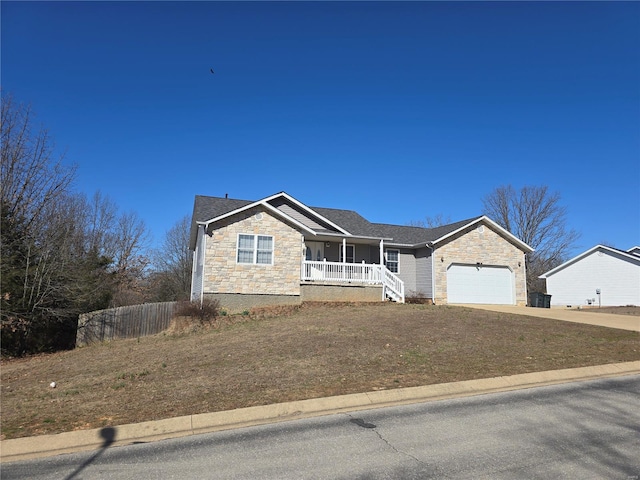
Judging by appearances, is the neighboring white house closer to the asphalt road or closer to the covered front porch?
the covered front porch

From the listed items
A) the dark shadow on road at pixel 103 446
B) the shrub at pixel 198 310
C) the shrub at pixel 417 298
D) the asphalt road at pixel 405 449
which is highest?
the shrub at pixel 417 298

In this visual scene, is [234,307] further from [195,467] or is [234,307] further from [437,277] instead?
[195,467]

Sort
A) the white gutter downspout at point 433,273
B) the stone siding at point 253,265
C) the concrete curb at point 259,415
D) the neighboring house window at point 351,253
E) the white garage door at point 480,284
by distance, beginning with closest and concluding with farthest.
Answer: the concrete curb at point 259,415 → the stone siding at point 253,265 → the white gutter downspout at point 433,273 → the white garage door at point 480,284 → the neighboring house window at point 351,253

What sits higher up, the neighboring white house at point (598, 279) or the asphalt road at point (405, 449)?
the neighboring white house at point (598, 279)

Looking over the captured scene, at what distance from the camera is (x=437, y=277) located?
79.2 ft

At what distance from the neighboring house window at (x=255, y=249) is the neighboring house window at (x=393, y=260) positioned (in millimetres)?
8450

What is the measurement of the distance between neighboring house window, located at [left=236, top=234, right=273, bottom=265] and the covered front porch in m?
1.78

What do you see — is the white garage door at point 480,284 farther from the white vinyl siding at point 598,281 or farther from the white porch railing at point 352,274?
the white vinyl siding at point 598,281

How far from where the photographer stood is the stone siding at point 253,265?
1895cm

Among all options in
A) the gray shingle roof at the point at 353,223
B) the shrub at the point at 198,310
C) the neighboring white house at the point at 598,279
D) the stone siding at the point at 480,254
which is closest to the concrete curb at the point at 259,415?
the shrub at the point at 198,310

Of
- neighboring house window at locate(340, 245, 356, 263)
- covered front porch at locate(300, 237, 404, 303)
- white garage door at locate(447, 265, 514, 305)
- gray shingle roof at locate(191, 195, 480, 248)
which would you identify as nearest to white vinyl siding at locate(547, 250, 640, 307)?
white garage door at locate(447, 265, 514, 305)

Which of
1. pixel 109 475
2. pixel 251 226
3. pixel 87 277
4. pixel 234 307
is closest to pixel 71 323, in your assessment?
pixel 87 277

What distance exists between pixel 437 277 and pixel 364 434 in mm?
19284

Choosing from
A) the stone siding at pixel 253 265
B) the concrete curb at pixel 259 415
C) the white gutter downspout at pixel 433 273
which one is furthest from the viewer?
the white gutter downspout at pixel 433 273
